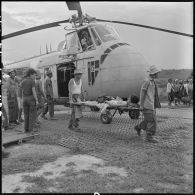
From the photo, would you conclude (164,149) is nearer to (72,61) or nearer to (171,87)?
(72,61)

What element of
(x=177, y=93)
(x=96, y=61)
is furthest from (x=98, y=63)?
(x=177, y=93)

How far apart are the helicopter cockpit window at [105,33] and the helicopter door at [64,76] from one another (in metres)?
1.47

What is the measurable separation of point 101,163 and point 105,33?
5402 millimetres

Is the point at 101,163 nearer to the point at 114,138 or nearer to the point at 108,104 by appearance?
the point at 114,138

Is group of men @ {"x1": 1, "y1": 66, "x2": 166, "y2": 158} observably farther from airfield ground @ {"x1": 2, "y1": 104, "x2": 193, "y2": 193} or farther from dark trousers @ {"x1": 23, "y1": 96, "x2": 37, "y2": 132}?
airfield ground @ {"x1": 2, "y1": 104, "x2": 193, "y2": 193}

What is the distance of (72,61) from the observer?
10.1m

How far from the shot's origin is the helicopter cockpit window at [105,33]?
30.7 ft

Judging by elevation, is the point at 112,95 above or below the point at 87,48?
below

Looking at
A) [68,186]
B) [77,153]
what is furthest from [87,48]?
[68,186]

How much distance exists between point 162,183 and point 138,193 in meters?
0.47

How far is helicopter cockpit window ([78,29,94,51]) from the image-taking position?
31.6 feet

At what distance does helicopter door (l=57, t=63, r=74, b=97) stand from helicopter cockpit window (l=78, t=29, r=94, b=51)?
2.59ft

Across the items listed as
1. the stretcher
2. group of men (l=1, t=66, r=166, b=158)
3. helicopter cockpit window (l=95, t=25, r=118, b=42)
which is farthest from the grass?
helicopter cockpit window (l=95, t=25, r=118, b=42)

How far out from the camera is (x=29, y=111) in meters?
7.75
